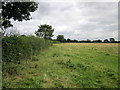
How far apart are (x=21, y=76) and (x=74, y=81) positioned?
2.89 meters

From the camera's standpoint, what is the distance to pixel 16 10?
8.30 meters

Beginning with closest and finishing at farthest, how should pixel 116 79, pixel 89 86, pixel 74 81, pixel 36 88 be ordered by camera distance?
pixel 36 88 → pixel 89 86 → pixel 74 81 → pixel 116 79

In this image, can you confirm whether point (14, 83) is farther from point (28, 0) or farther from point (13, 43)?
point (28, 0)

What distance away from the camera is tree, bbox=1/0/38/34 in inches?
318

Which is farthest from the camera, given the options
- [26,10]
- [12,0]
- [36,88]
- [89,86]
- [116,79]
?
[26,10]

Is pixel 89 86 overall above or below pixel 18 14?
below

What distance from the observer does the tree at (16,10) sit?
8086 mm

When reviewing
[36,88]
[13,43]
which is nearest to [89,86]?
[36,88]

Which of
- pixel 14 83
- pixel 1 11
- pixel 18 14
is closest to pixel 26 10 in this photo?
pixel 18 14

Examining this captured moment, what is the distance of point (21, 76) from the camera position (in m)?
5.68

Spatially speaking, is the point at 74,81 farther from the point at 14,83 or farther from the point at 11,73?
the point at 11,73

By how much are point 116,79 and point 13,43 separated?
6234 millimetres

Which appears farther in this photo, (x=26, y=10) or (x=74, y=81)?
(x=26, y=10)

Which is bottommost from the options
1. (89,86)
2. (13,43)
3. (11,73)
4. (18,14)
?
(89,86)
